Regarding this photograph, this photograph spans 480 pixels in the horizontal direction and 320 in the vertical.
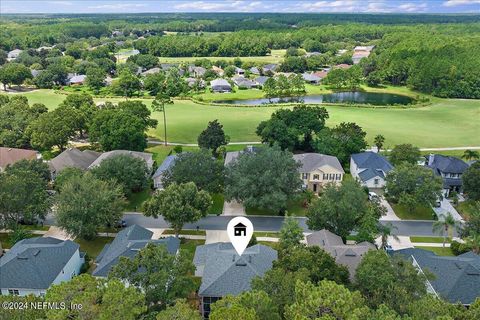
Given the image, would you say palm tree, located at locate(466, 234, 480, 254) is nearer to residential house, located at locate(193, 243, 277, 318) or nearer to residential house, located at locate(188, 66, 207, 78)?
residential house, located at locate(193, 243, 277, 318)

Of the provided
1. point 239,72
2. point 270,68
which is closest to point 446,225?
point 239,72

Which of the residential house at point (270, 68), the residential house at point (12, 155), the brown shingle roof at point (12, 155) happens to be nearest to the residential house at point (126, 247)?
the residential house at point (12, 155)

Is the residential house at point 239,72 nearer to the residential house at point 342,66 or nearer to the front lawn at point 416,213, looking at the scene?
the residential house at point 342,66

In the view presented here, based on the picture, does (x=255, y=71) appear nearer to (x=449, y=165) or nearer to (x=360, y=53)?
(x=360, y=53)

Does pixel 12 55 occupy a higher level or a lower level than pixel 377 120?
higher

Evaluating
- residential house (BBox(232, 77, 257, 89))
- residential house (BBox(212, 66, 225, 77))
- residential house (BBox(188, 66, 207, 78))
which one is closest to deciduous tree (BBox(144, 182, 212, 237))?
residential house (BBox(232, 77, 257, 89))
